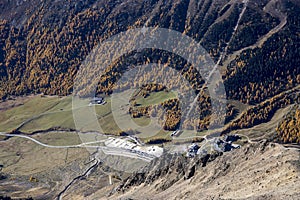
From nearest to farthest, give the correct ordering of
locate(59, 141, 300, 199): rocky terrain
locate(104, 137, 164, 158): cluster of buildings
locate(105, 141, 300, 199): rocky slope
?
locate(105, 141, 300, 199): rocky slope → locate(59, 141, 300, 199): rocky terrain → locate(104, 137, 164, 158): cluster of buildings

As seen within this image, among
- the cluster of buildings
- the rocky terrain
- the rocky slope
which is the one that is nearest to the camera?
the rocky slope

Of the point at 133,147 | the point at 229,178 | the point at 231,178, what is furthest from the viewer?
the point at 133,147

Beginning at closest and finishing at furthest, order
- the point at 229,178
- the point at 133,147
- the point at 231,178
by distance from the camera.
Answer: the point at 231,178 → the point at 229,178 → the point at 133,147

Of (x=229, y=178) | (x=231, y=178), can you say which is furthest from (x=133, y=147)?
(x=231, y=178)

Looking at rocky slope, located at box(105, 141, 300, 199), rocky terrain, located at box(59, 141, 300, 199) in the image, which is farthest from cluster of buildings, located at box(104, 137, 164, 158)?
rocky slope, located at box(105, 141, 300, 199)

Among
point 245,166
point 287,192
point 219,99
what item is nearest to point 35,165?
point 219,99

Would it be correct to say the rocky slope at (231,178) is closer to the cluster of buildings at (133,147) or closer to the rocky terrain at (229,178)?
the rocky terrain at (229,178)

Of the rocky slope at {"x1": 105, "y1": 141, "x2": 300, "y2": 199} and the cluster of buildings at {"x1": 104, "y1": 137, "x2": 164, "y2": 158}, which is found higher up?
the rocky slope at {"x1": 105, "y1": 141, "x2": 300, "y2": 199}

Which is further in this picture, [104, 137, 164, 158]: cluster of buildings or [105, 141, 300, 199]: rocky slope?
[104, 137, 164, 158]: cluster of buildings

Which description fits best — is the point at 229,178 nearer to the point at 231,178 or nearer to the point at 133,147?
the point at 231,178

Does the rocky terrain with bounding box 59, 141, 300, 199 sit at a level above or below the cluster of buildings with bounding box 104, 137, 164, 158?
above

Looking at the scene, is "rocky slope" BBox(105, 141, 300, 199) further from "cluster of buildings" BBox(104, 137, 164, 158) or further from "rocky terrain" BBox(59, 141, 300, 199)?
"cluster of buildings" BBox(104, 137, 164, 158)
